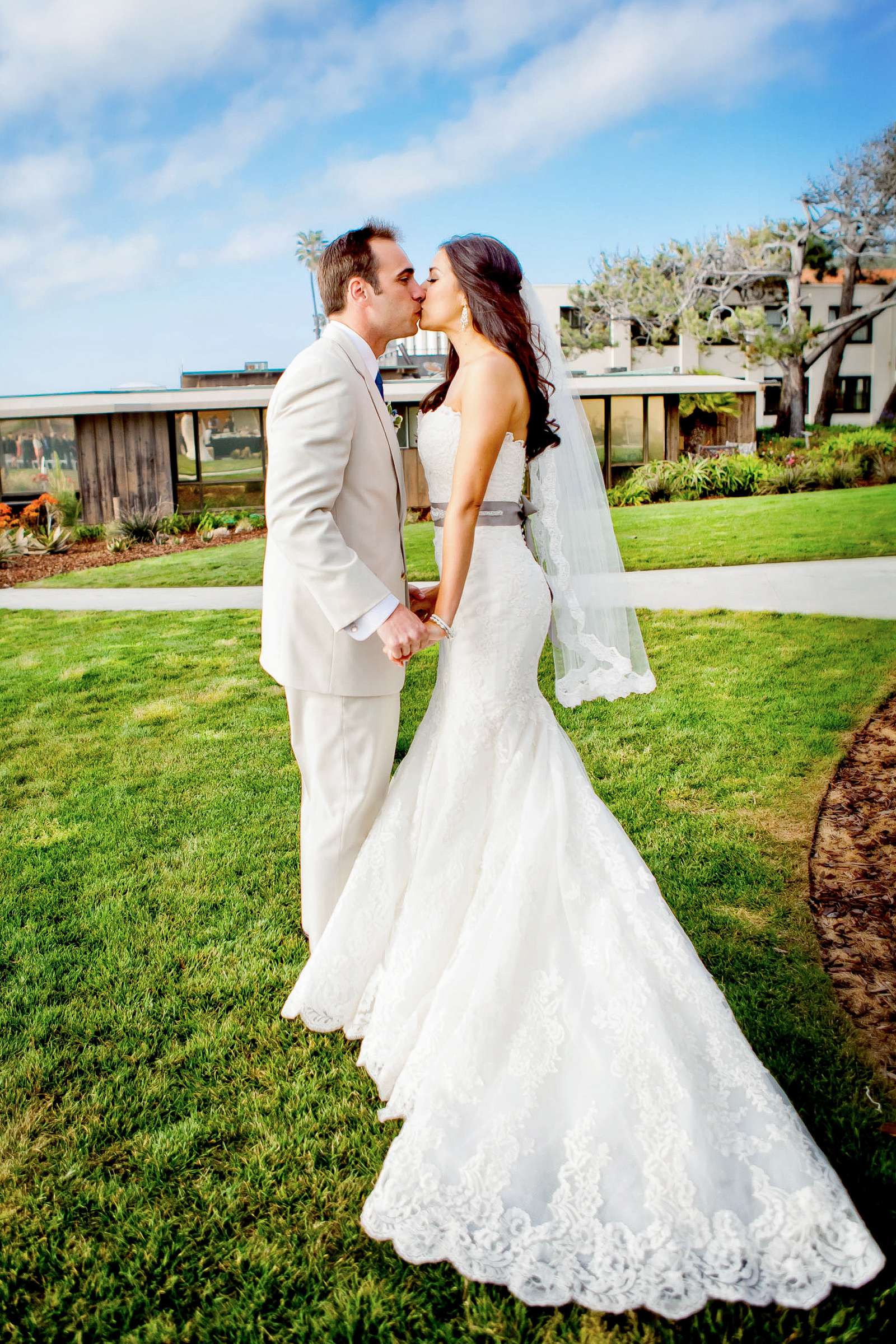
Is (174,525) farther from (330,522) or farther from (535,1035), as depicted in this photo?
(535,1035)

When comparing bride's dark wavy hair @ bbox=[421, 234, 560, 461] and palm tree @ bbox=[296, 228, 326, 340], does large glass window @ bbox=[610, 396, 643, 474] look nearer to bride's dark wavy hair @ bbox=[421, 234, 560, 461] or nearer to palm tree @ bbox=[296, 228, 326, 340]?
bride's dark wavy hair @ bbox=[421, 234, 560, 461]

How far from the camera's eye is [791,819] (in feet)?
14.9

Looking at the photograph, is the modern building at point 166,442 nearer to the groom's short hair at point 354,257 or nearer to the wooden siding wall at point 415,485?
the wooden siding wall at point 415,485

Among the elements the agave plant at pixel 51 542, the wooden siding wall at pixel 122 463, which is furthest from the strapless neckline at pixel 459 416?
the wooden siding wall at pixel 122 463

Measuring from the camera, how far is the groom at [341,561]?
2453mm

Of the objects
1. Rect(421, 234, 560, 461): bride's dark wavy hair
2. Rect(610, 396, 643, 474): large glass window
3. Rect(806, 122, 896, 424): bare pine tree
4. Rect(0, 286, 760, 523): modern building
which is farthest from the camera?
Rect(806, 122, 896, 424): bare pine tree

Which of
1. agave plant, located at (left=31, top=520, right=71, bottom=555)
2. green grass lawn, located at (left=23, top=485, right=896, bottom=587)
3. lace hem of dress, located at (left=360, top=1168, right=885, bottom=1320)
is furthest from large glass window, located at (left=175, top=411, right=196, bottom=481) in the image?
lace hem of dress, located at (left=360, top=1168, right=885, bottom=1320)

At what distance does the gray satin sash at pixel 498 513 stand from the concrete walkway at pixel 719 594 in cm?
583

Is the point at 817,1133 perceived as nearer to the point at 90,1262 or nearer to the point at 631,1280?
the point at 631,1280

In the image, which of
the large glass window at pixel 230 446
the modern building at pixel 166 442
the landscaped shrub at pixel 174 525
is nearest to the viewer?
the landscaped shrub at pixel 174 525

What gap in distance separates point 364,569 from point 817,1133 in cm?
193

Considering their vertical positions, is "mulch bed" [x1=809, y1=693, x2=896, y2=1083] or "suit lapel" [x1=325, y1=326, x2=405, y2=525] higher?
"suit lapel" [x1=325, y1=326, x2=405, y2=525]

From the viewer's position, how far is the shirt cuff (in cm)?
249

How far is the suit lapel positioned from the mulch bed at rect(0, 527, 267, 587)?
11692 millimetres
